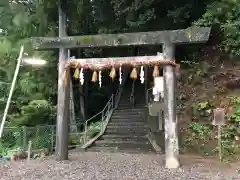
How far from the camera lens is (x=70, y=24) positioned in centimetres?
1727

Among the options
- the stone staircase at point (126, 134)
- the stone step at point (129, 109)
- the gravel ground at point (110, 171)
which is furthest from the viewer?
the stone step at point (129, 109)

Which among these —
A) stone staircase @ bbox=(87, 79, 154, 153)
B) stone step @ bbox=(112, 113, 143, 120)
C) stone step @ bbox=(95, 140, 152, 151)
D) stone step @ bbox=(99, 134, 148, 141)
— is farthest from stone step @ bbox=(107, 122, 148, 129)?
stone step @ bbox=(95, 140, 152, 151)

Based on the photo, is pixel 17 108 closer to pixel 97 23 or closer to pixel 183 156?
pixel 97 23

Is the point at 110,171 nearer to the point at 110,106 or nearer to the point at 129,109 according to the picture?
the point at 129,109

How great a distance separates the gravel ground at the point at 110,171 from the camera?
25.4 feet

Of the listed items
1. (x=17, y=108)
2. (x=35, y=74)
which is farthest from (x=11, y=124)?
(x=35, y=74)

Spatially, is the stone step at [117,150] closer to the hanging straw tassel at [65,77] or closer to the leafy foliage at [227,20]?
the hanging straw tassel at [65,77]

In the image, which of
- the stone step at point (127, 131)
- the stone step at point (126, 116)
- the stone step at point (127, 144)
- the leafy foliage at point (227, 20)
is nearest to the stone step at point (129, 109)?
the stone step at point (126, 116)

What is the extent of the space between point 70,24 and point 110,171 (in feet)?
34.9

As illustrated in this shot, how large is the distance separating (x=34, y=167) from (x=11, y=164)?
120 cm

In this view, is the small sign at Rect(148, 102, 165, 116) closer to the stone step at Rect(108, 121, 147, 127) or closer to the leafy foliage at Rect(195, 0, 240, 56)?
the stone step at Rect(108, 121, 147, 127)

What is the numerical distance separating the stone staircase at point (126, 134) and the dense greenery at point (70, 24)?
2773mm

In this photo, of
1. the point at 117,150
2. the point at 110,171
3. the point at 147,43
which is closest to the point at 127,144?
the point at 117,150

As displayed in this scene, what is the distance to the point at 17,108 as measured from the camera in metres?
15.6
